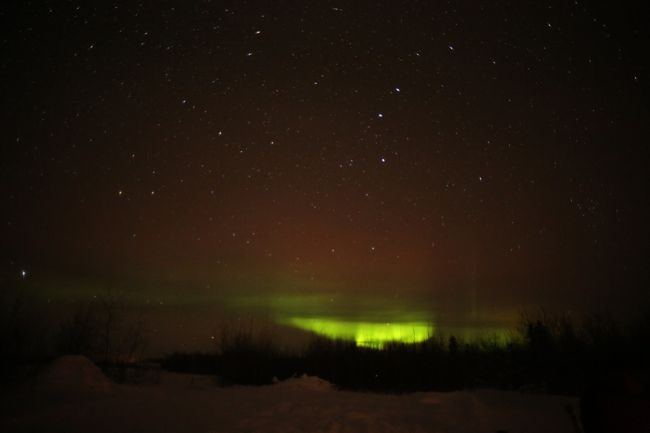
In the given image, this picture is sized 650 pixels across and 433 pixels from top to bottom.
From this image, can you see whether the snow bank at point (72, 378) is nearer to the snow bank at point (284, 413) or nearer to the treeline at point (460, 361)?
the snow bank at point (284, 413)

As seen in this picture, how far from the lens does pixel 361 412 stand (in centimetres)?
738

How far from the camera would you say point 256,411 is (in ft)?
23.9

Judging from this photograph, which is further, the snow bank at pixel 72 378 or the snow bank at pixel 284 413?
the snow bank at pixel 72 378

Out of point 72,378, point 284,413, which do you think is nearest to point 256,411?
point 284,413

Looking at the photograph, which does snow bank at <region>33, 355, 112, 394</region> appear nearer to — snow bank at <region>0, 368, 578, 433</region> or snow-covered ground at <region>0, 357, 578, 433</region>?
snow-covered ground at <region>0, 357, 578, 433</region>

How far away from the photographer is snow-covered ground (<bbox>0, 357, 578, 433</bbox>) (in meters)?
6.28

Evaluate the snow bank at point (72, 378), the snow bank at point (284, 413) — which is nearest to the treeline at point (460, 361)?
the snow bank at point (284, 413)

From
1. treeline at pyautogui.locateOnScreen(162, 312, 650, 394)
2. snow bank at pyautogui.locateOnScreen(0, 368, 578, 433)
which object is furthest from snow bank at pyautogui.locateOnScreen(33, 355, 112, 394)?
treeline at pyautogui.locateOnScreen(162, 312, 650, 394)

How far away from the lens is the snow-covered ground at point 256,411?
628 centimetres

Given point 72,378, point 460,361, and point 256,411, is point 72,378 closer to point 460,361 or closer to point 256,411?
point 256,411

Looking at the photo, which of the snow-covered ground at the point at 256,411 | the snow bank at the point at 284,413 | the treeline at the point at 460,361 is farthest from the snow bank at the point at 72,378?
the treeline at the point at 460,361

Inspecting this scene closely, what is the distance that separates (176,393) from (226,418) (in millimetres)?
3543

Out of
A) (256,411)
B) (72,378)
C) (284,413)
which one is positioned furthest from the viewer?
(72,378)

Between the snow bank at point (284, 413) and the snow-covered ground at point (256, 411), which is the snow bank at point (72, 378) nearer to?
the snow-covered ground at point (256, 411)
